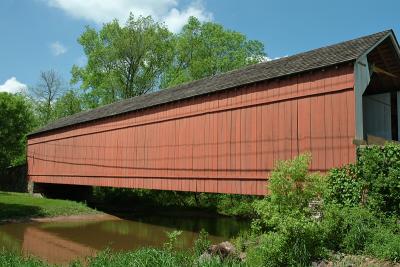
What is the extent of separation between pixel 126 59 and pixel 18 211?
20.4 metres

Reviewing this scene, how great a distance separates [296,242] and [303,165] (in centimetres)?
131

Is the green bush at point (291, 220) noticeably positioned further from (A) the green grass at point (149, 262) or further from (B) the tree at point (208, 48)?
(B) the tree at point (208, 48)

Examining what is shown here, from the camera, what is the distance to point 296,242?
7625mm

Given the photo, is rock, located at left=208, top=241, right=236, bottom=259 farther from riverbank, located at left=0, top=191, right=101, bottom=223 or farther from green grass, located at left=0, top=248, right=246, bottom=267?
riverbank, located at left=0, top=191, right=101, bottom=223

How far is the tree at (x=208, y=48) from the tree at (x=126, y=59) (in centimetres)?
113

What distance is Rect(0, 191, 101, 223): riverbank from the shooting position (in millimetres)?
19750

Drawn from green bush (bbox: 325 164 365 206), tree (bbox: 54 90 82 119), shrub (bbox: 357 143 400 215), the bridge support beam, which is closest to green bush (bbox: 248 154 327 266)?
shrub (bbox: 357 143 400 215)

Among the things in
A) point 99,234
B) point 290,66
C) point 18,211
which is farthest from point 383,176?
point 18,211

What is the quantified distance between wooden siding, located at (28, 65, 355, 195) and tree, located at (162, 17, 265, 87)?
1764 cm

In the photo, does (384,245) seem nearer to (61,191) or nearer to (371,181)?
(371,181)

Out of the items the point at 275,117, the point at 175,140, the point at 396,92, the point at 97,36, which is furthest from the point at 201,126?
the point at 97,36

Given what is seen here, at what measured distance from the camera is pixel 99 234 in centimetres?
1659

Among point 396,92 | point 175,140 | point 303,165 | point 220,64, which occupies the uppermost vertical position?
point 220,64

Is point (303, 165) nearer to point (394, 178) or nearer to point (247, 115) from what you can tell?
point (394, 178)
